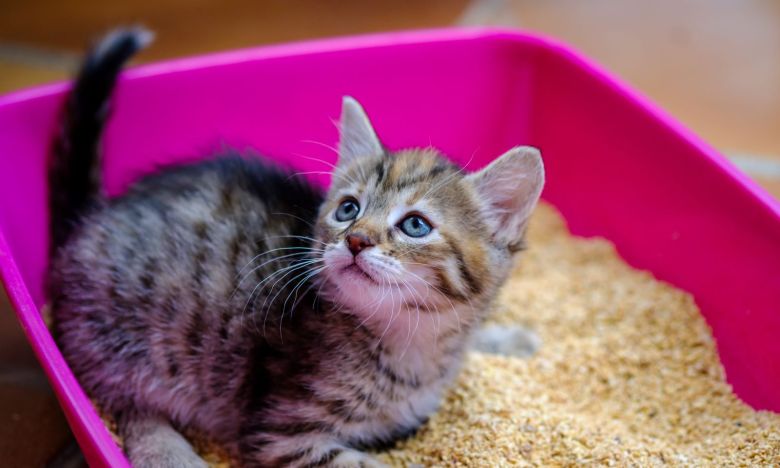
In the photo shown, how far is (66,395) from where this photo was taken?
3.62ft

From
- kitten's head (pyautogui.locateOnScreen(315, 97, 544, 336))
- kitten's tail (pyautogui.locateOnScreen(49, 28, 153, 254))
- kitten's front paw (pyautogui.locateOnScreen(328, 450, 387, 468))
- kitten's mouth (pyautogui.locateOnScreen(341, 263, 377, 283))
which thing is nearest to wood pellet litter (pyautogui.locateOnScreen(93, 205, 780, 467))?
kitten's front paw (pyautogui.locateOnScreen(328, 450, 387, 468))

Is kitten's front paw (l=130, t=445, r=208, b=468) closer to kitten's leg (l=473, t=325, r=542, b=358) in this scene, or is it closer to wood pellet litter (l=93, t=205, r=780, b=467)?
wood pellet litter (l=93, t=205, r=780, b=467)

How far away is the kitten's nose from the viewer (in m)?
1.08

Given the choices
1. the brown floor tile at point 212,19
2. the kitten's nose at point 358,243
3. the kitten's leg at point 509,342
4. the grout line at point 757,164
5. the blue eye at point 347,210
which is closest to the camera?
the kitten's nose at point 358,243

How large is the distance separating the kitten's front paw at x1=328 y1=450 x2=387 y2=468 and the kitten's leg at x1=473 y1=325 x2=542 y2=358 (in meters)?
0.46

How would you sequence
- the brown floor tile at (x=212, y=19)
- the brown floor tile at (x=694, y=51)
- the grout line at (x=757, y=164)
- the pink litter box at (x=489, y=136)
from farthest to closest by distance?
the brown floor tile at (x=212, y=19), the brown floor tile at (x=694, y=51), the grout line at (x=757, y=164), the pink litter box at (x=489, y=136)

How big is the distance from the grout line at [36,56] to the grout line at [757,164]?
2.05m

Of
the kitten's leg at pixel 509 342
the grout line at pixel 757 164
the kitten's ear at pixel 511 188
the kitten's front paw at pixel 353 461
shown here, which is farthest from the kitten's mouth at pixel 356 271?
the grout line at pixel 757 164

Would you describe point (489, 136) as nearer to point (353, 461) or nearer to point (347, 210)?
point (347, 210)

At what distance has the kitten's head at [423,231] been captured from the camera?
3.60 feet

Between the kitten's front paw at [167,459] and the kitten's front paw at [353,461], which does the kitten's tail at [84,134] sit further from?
the kitten's front paw at [353,461]

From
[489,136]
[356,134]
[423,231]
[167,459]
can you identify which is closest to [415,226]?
[423,231]

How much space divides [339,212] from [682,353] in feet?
2.69

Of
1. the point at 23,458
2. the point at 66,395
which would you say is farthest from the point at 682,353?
the point at 23,458
